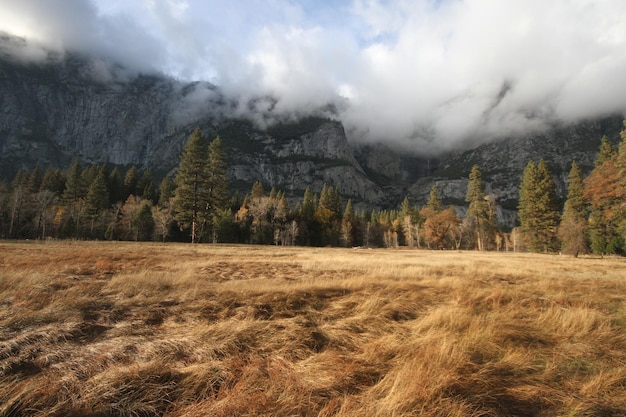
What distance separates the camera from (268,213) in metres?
75.3

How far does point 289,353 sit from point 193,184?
35132 millimetres

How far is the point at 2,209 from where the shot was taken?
57.6 meters

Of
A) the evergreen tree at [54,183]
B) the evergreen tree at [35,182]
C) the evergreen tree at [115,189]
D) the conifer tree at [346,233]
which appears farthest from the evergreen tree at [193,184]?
the evergreen tree at [54,183]

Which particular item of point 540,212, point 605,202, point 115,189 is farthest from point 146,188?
point 605,202

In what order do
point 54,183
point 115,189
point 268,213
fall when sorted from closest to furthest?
point 268,213
point 54,183
point 115,189

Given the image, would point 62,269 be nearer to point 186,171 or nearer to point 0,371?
point 0,371

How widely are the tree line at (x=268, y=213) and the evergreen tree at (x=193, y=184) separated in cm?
12

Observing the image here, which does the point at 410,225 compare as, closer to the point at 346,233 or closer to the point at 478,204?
the point at 346,233

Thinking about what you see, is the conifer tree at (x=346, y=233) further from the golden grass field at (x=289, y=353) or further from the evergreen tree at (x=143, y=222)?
the golden grass field at (x=289, y=353)

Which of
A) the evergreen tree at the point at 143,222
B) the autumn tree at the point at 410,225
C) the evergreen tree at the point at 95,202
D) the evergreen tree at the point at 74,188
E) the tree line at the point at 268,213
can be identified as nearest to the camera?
the tree line at the point at 268,213

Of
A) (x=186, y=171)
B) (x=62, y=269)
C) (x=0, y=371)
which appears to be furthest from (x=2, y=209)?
(x=0, y=371)

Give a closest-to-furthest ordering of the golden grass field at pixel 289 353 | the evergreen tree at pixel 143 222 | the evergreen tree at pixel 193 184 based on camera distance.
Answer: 1. the golden grass field at pixel 289 353
2. the evergreen tree at pixel 193 184
3. the evergreen tree at pixel 143 222

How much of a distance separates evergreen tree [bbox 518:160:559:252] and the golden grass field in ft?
150

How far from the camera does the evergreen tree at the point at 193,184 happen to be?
3547 cm
